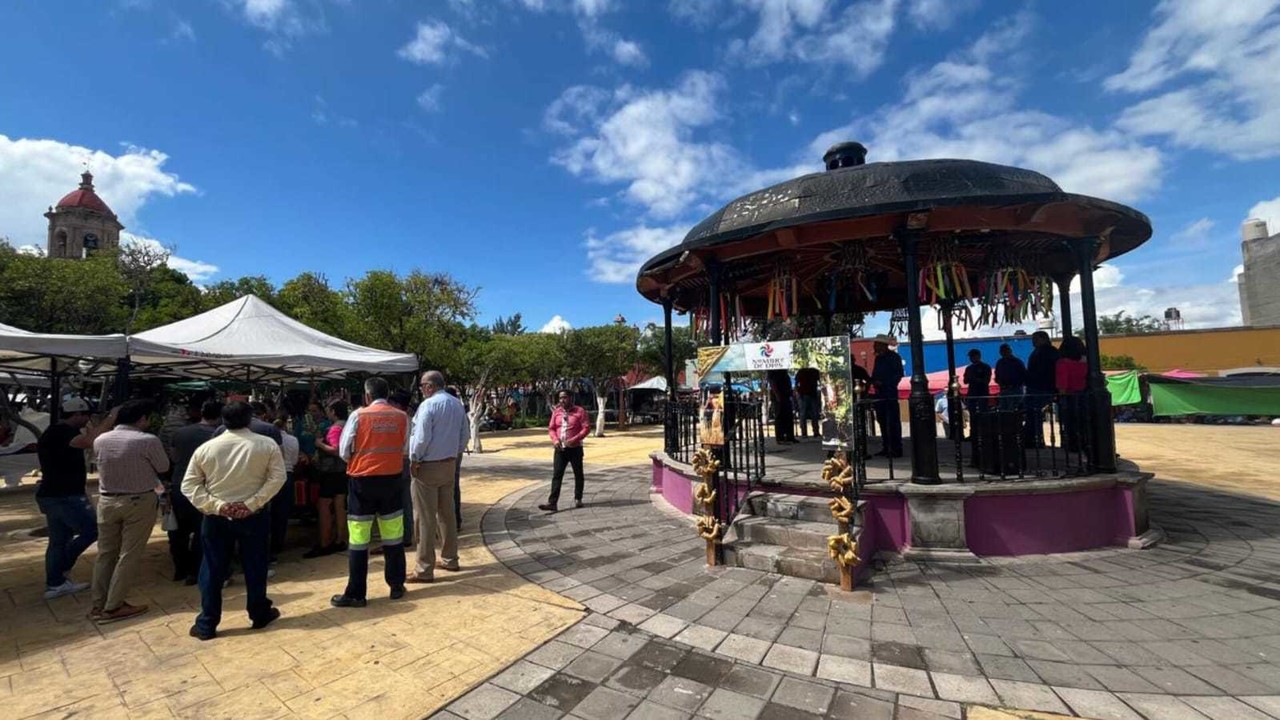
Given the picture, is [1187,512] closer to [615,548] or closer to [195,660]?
[615,548]

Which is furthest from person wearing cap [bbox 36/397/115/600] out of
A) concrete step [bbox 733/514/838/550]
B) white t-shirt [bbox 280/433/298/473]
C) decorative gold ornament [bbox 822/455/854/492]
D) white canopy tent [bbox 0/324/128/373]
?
decorative gold ornament [bbox 822/455/854/492]

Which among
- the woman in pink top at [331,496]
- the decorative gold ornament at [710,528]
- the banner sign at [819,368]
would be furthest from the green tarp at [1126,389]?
the woman in pink top at [331,496]

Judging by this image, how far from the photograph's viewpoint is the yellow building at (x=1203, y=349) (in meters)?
30.4

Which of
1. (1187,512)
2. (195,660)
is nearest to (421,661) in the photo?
(195,660)

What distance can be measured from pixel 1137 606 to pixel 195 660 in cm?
642

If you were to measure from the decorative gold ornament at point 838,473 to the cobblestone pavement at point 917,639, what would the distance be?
0.84 m

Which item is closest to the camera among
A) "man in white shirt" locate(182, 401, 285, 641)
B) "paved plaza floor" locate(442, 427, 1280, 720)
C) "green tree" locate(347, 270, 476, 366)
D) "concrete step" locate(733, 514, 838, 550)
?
"paved plaza floor" locate(442, 427, 1280, 720)

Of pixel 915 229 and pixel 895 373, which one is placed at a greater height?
pixel 915 229

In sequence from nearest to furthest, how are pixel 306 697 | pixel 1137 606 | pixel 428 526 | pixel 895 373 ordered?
1. pixel 306 697
2. pixel 1137 606
3. pixel 428 526
4. pixel 895 373

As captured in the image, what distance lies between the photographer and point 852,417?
4812 mm

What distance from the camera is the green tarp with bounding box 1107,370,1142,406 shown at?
75.9ft

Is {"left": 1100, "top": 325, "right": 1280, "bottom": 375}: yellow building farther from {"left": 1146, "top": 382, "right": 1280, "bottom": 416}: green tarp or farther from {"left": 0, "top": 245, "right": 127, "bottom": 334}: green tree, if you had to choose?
{"left": 0, "top": 245, "right": 127, "bottom": 334}: green tree

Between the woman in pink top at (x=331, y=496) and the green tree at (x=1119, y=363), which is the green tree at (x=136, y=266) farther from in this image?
the green tree at (x=1119, y=363)

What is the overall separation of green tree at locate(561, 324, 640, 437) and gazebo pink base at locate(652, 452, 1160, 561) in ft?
72.4
